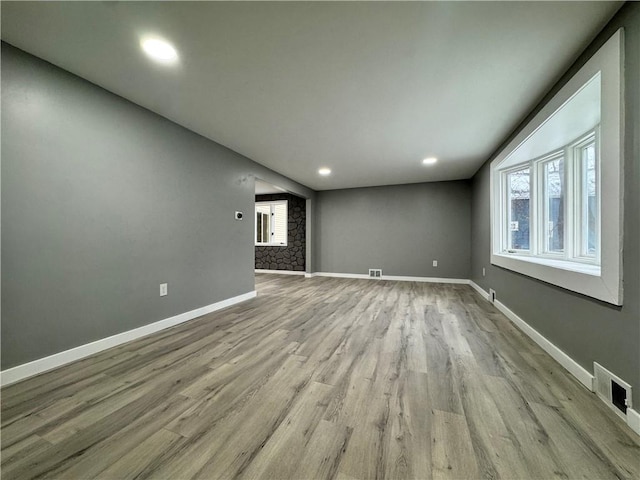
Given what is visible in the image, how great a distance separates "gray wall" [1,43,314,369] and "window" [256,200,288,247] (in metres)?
3.70

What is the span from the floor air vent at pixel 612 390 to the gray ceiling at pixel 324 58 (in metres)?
1.99

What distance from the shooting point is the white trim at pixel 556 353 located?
1522 millimetres

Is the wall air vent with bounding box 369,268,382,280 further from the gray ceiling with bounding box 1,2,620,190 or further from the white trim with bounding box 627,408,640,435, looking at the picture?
the white trim with bounding box 627,408,640,435

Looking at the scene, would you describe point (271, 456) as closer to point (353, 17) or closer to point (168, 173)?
point (353, 17)

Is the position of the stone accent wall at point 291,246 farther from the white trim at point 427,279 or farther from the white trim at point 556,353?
the white trim at point 556,353

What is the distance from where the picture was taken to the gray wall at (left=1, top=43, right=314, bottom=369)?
160 centimetres

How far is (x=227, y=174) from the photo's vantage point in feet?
11.0

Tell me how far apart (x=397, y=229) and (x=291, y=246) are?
2801mm

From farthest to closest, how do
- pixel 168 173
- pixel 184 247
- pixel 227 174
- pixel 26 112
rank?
pixel 227 174 → pixel 184 247 → pixel 168 173 → pixel 26 112

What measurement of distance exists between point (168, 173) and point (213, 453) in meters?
2.55

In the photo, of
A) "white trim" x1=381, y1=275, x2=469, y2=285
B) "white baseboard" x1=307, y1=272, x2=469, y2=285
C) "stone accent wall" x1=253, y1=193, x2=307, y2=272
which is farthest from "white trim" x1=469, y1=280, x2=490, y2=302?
"stone accent wall" x1=253, y1=193, x2=307, y2=272

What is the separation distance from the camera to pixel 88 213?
1951mm

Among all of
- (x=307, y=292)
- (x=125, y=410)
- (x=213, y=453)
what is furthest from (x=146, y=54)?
(x=307, y=292)

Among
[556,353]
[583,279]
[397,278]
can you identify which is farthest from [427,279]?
[583,279]
